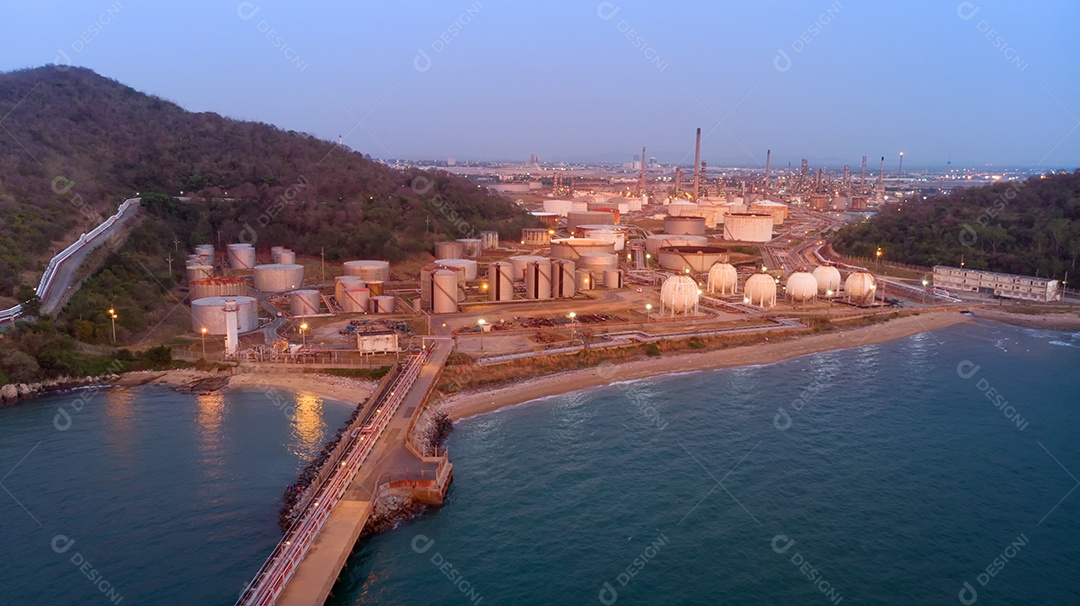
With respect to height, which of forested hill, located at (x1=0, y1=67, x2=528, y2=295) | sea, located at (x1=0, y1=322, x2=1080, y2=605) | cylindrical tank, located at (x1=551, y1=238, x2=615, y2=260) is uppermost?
forested hill, located at (x1=0, y1=67, x2=528, y2=295)

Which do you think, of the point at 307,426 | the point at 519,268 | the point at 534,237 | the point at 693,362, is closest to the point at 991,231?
the point at 693,362

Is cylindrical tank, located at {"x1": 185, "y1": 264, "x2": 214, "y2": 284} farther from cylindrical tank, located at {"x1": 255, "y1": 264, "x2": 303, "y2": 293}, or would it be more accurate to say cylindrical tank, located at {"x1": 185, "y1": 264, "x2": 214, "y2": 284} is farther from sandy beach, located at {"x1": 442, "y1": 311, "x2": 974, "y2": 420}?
sandy beach, located at {"x1": 442, "y1": 311, "x2": 974, "y2": 420}

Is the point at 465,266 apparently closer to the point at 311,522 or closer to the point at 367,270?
the point at 367,270

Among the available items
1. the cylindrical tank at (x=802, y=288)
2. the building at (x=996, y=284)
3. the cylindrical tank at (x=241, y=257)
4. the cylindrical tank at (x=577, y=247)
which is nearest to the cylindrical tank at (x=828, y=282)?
the cylindrical tank at (x=802, y=288)

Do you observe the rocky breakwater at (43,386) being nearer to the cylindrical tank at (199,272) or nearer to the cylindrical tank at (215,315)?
the cylindrical tank at (215,315)

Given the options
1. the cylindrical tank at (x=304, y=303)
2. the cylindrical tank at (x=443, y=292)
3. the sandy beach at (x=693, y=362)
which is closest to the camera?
the sandy beach at (x=693, y=362)

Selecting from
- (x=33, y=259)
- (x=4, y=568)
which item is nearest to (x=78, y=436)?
(x=4, y=568)

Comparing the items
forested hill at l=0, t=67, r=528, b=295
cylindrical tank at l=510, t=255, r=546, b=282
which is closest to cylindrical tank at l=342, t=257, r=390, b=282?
forested hill at l=0, t=67, r=528, b=295
